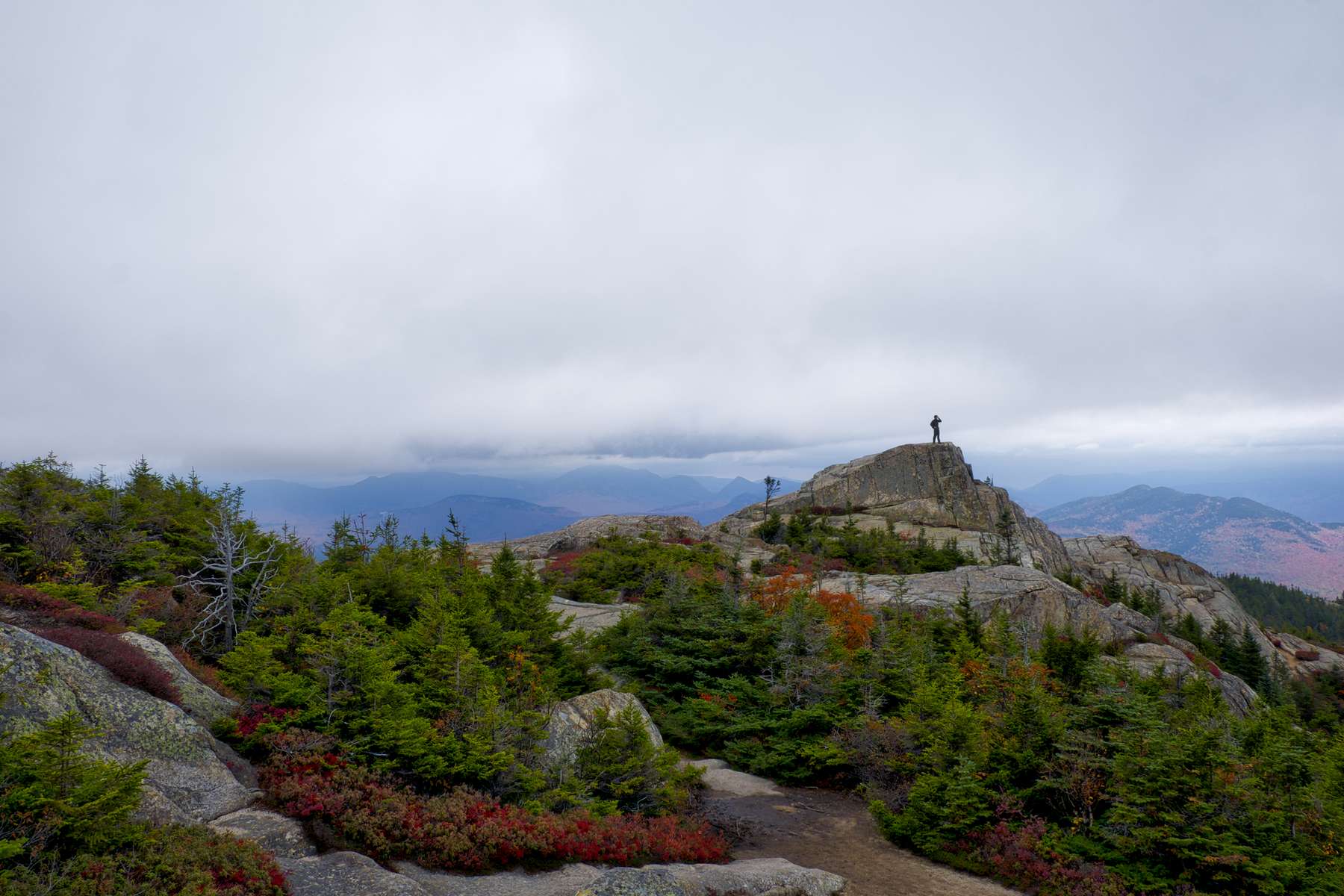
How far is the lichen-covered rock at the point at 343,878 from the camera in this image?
27.6ft

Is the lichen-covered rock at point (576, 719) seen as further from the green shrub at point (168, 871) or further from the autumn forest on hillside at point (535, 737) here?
the green shrub at point (168, 871)

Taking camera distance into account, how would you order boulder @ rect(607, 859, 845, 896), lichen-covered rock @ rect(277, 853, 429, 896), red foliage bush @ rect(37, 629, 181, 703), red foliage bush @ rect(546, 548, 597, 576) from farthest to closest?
red foliage bush @ rect(546, 548, 597, 576) → red foliage bush @ rect(37, 629, 181, 703) → boulder @ rect(607, 859, 845, 896) → lichen-covered rock @ rect(277, 853, 429, 896)

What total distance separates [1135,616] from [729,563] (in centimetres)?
3433

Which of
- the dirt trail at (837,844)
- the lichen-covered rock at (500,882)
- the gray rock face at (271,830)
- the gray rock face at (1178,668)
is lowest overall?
the gray rock face at (1178,668)

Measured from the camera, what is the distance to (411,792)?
11242mm

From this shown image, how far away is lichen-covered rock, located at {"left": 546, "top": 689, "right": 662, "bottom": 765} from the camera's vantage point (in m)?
15.3

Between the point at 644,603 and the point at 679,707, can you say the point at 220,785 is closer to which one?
the point at 679,707

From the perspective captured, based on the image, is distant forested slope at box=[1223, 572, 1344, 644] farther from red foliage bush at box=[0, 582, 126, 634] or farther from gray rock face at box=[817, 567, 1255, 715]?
red foliage bush at box=[0, 582, 126, 634]

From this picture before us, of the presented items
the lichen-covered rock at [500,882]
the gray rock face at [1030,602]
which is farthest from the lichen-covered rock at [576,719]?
the gray rock face at [1030,602]

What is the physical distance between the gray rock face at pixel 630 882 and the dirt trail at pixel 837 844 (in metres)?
1.80

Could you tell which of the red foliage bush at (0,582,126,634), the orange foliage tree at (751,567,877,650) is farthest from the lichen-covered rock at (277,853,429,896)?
the orange foliage tree at (751,567,877,650)

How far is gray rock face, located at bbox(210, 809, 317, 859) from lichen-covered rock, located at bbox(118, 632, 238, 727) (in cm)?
278

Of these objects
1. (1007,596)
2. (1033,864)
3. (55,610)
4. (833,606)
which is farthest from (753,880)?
(1007,596)

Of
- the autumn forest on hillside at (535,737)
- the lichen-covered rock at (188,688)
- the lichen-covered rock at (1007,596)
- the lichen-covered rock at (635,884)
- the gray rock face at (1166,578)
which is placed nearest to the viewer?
the lichen-covered rock at (635,884)
